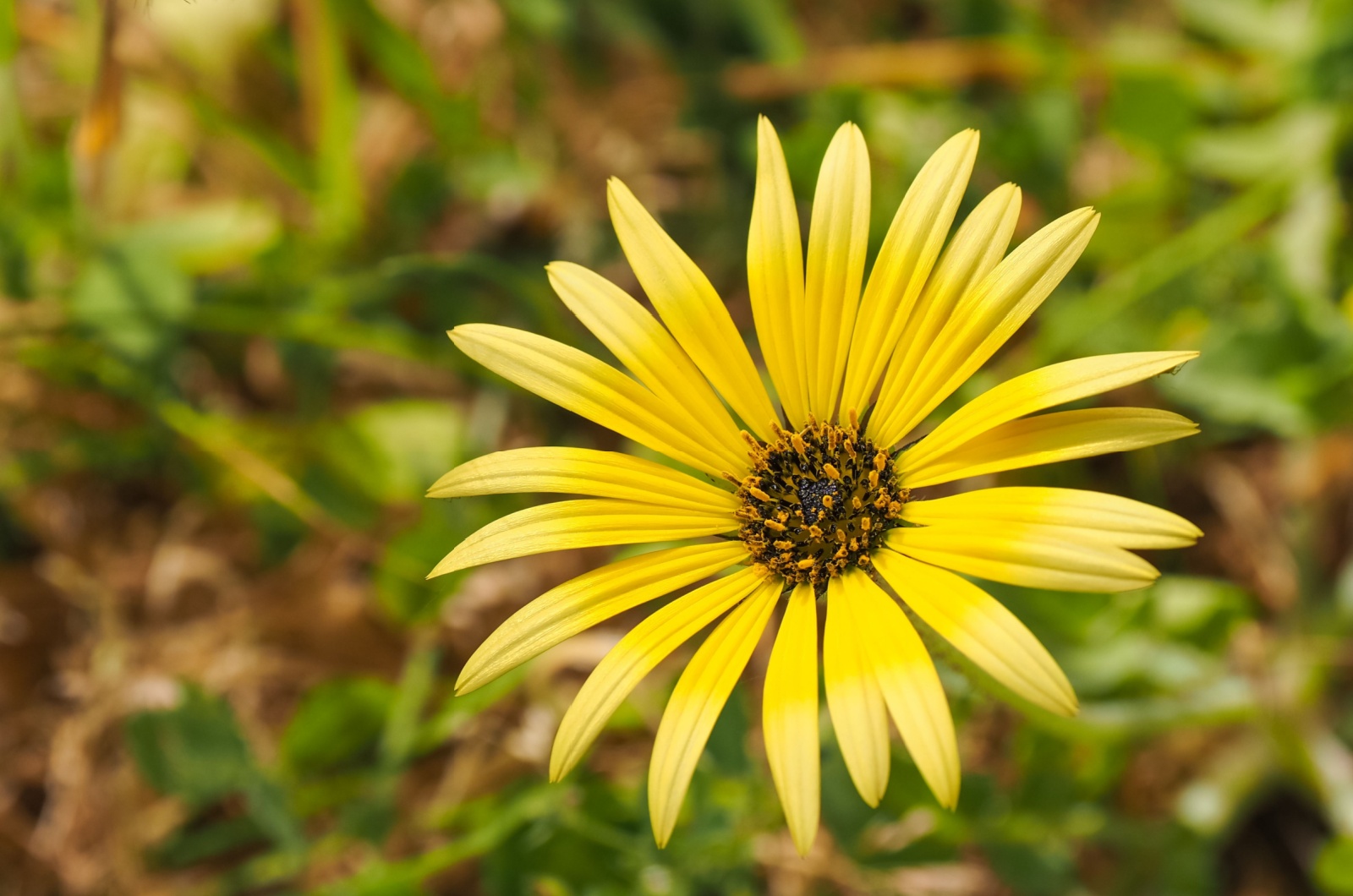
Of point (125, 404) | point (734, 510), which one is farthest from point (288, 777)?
point (734, 510)

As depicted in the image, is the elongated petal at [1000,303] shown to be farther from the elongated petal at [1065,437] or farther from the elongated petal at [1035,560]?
the elongated petal at [1035,560]

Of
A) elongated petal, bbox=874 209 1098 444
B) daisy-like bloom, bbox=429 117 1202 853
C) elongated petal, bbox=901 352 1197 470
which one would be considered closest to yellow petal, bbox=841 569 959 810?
daisy-like bloom, bbox=429 117 1202 853

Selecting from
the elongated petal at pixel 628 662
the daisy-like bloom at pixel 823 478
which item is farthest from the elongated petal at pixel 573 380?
the elongated petal at pixel 628 662

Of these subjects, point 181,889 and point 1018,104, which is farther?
point 1018,104

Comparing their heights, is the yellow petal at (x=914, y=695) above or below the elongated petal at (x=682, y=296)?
below

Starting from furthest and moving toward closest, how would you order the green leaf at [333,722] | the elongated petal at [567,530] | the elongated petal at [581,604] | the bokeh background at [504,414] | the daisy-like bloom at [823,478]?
the green leaf at [333,722]
the bokeh background at [504,414]
the elongated petal at [567,530]
the elongated petal at [581,604]
the daisy-like bloom at [823,478]

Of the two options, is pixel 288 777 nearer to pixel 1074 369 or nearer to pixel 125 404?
pixel 125 404
